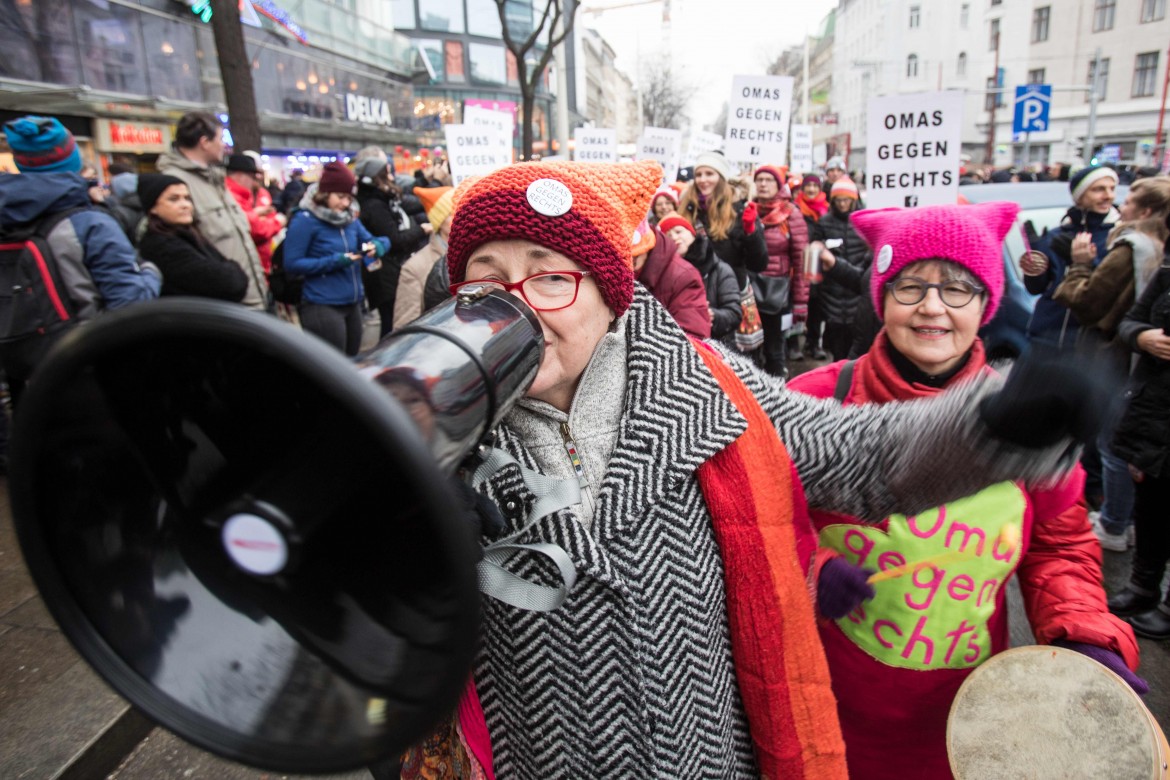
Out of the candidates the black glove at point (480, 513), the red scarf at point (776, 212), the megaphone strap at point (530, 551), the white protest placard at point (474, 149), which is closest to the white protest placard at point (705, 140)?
the red scarf at point (776, 212)

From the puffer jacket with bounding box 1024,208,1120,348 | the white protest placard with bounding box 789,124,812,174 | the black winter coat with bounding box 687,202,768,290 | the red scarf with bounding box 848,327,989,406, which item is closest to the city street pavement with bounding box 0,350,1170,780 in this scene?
the red scarf with bounding box 848,327,989,406

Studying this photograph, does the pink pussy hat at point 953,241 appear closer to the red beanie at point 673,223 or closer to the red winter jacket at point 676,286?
the red winter jacket at point 676,286

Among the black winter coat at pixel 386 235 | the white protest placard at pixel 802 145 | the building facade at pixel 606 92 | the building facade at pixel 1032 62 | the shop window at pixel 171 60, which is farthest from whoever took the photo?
the building facade at pixel 606 92

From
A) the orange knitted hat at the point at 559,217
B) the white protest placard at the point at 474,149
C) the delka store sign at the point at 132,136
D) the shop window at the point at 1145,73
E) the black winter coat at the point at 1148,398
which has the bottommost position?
the black winter coat at the point at 1148,398

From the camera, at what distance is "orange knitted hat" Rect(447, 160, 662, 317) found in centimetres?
116

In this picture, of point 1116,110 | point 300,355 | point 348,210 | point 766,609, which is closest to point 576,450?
point 766,609

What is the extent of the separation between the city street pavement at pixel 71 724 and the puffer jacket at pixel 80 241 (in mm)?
1537

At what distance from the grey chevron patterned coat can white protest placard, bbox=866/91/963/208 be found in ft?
10.4

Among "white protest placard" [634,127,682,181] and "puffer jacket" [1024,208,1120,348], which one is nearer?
"puffer jacket" [1024,208,1120,348]

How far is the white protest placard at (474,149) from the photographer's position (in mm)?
6961

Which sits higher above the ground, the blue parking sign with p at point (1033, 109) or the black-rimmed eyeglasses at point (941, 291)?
the blue parking sign with p at point (1033, 109)

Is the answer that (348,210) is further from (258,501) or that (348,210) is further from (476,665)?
(258,501)

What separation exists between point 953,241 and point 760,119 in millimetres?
6705

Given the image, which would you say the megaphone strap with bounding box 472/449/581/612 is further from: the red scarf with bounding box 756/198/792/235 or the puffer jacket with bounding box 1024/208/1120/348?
the red scarf with bounding box 756/198/792/235
